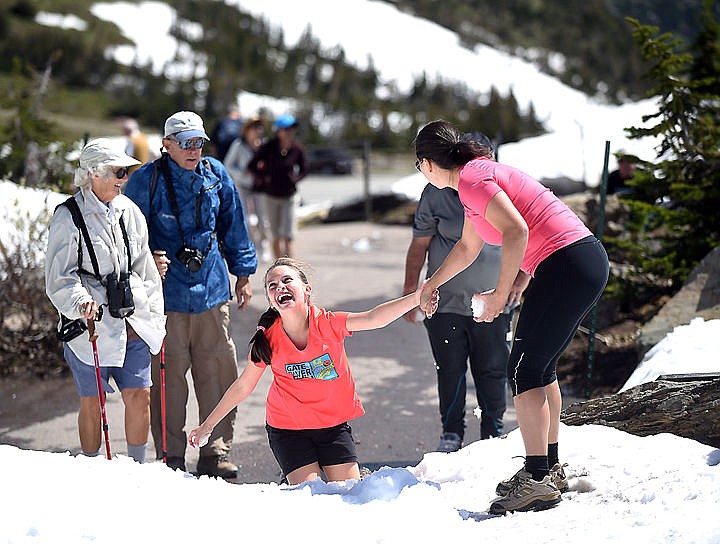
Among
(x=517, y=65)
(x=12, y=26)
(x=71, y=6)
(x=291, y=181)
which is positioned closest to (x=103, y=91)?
(x=12, y=26)

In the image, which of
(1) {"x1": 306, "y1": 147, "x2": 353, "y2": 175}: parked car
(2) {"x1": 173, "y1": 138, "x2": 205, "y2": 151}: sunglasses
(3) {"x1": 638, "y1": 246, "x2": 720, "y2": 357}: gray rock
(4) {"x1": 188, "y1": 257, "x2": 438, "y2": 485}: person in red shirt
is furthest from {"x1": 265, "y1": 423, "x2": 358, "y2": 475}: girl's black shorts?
(1) {"x1": 306, "y1": 147, "x2": 353, "y2": 175}: parked car

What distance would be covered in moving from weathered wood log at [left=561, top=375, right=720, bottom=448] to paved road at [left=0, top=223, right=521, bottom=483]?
1.30 metres

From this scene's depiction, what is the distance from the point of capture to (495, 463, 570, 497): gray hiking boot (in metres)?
3.69

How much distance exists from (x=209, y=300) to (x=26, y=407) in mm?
2189

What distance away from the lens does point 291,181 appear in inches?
391

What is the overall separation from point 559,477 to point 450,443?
1269 mm

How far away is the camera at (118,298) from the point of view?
14.4 ft

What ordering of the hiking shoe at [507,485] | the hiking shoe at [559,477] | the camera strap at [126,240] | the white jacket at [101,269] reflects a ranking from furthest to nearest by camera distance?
the camera strap at [126,240]
the white jacket at [101,269]
the hiking shoe at [559,477]
the hiking shoe at [507,485]

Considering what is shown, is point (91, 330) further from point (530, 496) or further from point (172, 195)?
point (530, 496)

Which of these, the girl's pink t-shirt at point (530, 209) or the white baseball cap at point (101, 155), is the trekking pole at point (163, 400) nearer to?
the white baseball cap at point (101, 155)

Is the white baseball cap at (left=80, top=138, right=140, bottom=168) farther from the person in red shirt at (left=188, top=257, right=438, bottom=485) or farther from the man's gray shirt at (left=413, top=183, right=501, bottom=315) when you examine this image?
the man's gray shirt at (left=413, top=183, right=501, bottom=315)

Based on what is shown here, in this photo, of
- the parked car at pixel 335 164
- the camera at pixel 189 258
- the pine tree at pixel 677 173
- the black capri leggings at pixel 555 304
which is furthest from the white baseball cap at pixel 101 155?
the parked car at pixel 335 164

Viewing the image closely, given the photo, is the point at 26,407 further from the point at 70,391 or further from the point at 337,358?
the point at 337,358

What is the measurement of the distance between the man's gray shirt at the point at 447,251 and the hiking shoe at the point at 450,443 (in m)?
0.65
